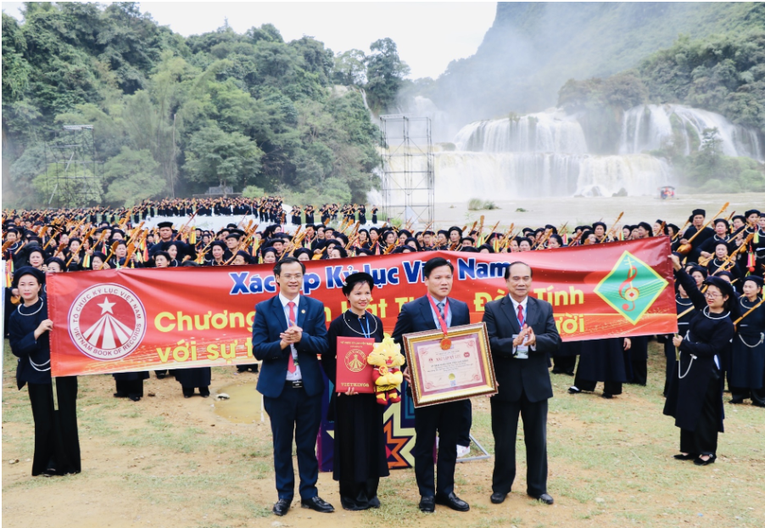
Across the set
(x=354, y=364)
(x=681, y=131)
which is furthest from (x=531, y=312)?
(x=681, y=131)

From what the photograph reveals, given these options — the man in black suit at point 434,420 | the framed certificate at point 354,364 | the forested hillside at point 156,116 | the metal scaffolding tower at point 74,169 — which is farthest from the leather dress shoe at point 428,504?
the forested hillside at point 156,116

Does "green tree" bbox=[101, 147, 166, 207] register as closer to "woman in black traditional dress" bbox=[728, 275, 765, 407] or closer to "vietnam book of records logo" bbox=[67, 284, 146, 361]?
"vietnam book of records logo" bbox=[67, 284, 146, 361]

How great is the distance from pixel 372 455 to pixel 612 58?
113 meters

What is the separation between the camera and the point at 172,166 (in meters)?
49.6

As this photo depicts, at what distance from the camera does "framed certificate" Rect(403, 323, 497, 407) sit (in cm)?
424

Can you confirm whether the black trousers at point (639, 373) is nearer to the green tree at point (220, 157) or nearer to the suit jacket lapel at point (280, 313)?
the suit jacket lapel at point (280, 313)

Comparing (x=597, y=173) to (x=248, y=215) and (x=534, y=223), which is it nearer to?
(x=534, y=223)

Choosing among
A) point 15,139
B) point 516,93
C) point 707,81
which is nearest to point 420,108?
point 516,93

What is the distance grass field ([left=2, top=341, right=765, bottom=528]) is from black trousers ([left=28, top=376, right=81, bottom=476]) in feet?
0.39

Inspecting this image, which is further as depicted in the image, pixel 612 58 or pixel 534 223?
pixel 612 58

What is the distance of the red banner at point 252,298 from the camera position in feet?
16.4

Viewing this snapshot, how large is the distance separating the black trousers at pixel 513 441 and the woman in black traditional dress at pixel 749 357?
4.01 m

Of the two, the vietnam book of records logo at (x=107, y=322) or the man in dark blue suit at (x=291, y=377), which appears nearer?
the man in dark blue suit at (x=291, y=377)

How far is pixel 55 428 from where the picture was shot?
5102mm
